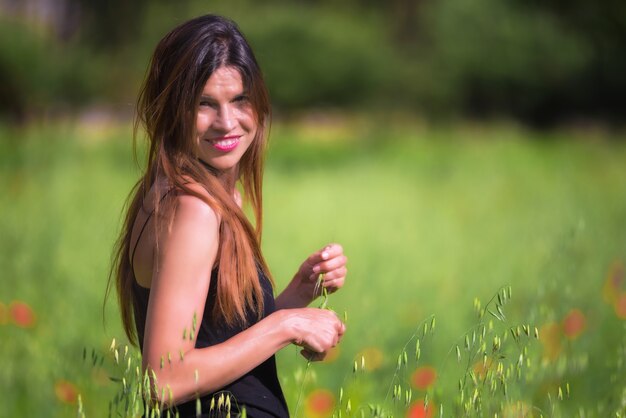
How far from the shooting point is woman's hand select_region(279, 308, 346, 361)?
57.7 inches

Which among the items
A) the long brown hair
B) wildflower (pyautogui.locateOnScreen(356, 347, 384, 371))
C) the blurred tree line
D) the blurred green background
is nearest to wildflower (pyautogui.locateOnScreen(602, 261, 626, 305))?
the blurred green background

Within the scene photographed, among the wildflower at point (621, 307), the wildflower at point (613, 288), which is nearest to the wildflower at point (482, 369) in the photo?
the wildflower at point (621, 307)

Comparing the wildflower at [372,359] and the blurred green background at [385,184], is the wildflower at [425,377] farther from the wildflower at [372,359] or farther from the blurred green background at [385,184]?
the wildflower at [372,359]

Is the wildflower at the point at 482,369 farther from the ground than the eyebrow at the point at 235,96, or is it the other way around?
the eyebrow at the point at 235,96

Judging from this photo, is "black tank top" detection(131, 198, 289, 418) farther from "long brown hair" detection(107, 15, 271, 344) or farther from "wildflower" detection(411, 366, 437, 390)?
"wildflower" detection(411, 366, 437, 390)

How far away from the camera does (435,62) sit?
13.2 meters

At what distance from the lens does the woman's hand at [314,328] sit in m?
1.47

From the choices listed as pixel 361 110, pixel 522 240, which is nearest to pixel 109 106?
pixel 361 110

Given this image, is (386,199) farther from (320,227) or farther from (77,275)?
(77,275)

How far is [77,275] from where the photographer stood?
4.24 m

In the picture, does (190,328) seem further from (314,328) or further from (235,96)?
(235,96)

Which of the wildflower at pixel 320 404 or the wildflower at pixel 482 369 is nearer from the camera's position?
the wildflower at pixel 482 369

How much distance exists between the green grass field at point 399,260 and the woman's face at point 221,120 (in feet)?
1.22

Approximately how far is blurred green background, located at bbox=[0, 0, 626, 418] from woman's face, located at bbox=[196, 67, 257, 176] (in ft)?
1.22
